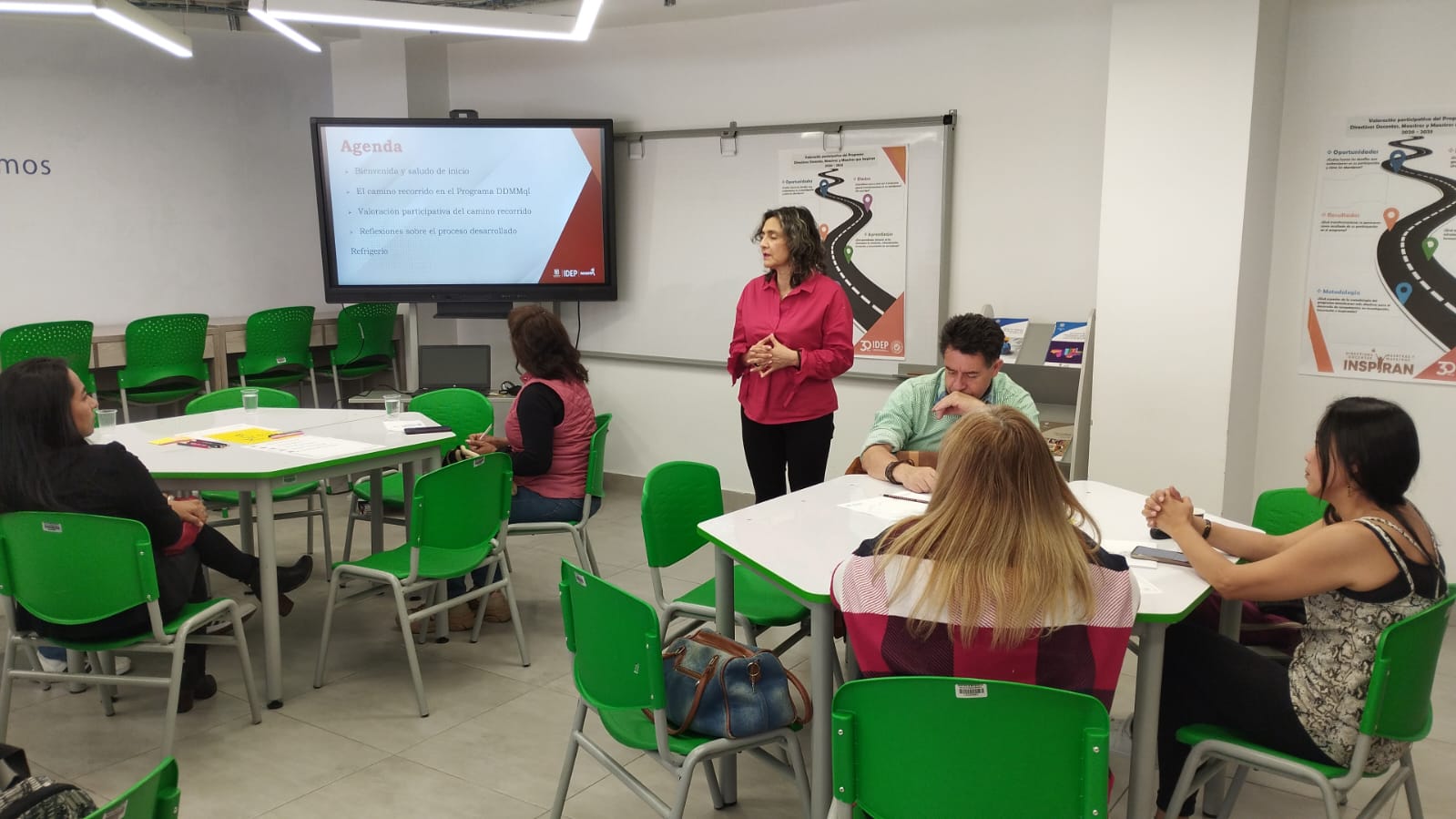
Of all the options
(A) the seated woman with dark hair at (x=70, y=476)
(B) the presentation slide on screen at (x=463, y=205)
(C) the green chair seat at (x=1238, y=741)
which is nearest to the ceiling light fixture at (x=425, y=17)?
(B) the presentation slide on screen at (x=463, y=205)

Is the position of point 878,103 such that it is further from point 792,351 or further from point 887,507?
point 887,507

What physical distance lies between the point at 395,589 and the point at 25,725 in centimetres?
118

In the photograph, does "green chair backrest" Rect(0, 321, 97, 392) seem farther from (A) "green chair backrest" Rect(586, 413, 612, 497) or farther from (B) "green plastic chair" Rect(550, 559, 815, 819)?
(B) "green plastic chair" Rect(550, 559, 815, 819)

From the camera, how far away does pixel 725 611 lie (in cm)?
266

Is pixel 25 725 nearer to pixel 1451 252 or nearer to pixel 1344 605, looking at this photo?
pixel 1344 605

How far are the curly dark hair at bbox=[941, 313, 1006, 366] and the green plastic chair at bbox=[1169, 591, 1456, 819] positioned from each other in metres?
1.25

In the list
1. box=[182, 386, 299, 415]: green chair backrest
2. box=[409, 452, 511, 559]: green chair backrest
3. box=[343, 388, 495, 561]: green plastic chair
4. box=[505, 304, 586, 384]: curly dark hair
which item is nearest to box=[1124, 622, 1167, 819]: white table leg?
box=[409, 452, 511, 559]: green chair backrest

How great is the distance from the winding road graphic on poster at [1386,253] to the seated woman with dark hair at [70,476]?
4.22 metres

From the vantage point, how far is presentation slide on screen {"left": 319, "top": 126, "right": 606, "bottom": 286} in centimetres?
606

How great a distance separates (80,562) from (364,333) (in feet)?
14.0

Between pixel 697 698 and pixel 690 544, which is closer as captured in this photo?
pixel 697 698

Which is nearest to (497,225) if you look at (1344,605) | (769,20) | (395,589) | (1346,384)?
(769,20)

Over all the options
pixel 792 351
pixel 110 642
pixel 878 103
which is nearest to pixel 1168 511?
pixel 792 351

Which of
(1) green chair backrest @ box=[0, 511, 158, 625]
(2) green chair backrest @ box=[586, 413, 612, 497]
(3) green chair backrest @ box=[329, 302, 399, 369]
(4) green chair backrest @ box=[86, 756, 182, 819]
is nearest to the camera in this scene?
(4) green chair backrest @ box=[86, 756, 182, 819]
